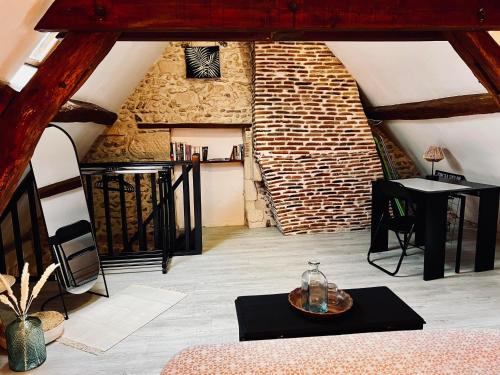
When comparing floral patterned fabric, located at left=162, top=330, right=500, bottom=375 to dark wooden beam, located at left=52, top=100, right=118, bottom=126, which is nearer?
floral patterned fabric, located at left=162, top=330, right=500, bottom=375

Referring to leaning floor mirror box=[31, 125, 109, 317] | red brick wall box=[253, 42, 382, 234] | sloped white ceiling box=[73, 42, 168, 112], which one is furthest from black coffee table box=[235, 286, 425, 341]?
red brick wall box=[253, 42, 382, 234]

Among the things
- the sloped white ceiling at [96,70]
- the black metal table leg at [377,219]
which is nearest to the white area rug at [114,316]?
the sloped white ceiling at [96,70]

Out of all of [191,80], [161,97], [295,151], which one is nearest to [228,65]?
[191,80]

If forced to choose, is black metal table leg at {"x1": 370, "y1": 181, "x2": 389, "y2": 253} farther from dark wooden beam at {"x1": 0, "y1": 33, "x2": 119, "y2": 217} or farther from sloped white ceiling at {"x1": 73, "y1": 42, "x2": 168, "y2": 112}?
dark wooden beam at {"x1": 0, "y1": 33, "x2": 119, "y2": 217}

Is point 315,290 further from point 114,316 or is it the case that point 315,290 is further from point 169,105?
point 169,105

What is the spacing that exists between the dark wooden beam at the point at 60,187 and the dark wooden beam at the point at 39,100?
1.02 m

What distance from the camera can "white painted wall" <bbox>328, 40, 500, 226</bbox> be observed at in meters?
3.84

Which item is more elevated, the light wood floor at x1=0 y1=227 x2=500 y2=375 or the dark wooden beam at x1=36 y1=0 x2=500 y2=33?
the dark wooden beam at x1=36 y1=0 x2=500 y2=33

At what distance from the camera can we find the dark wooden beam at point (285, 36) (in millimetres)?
2504

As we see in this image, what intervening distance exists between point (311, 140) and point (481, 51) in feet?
9.89

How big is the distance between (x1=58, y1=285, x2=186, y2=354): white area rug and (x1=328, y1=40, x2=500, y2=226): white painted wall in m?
3.30

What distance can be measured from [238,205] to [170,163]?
→ 1.75m

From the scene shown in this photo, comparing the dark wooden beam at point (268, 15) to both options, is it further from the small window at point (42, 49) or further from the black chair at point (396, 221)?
the black chair at point (396, 221)

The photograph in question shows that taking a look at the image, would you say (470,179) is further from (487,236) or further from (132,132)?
(132,132)
